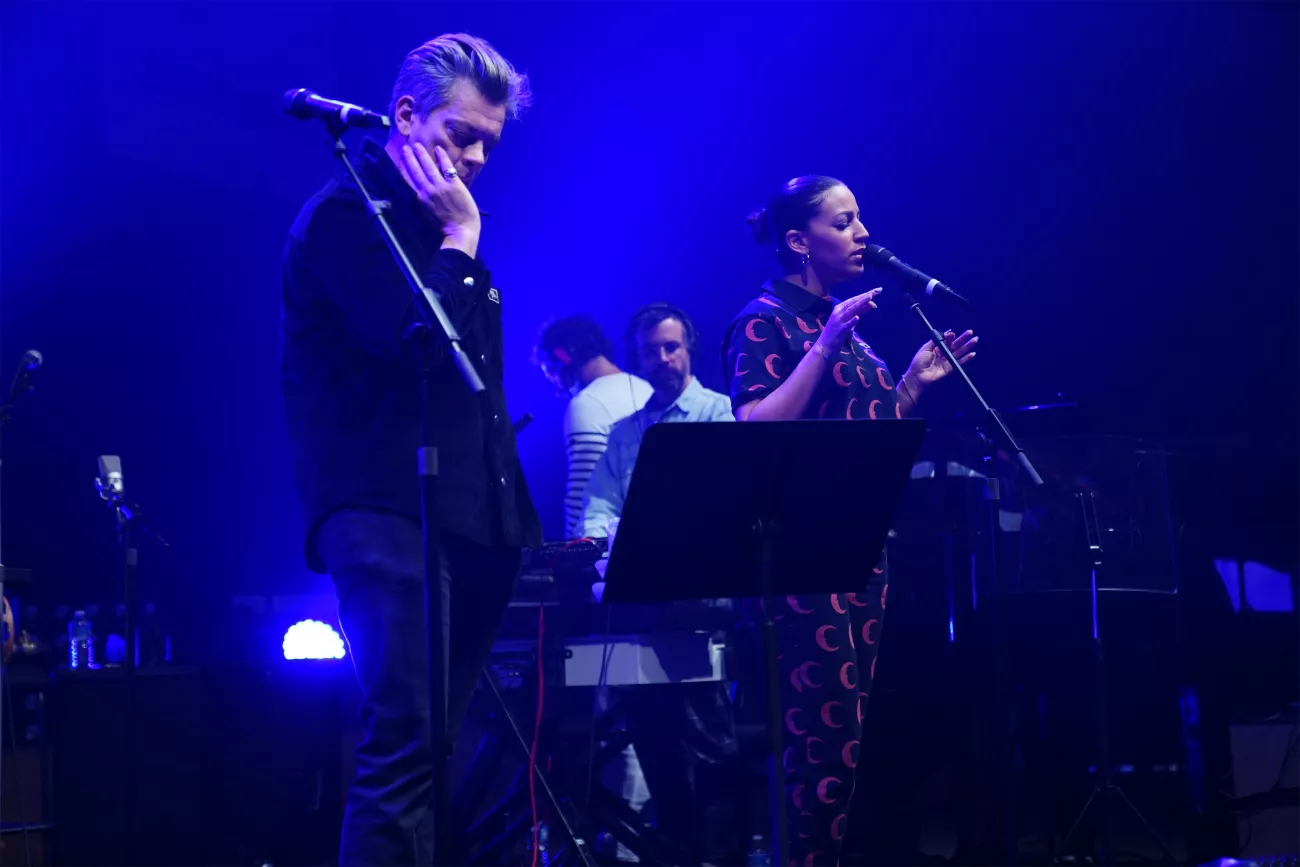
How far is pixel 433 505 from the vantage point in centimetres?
171

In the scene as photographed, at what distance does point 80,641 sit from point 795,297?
12.1ft

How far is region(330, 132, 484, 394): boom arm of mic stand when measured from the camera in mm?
1720

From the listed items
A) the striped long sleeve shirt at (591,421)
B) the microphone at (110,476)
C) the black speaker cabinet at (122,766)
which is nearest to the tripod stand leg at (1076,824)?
the striped long sleeve shirt at (591,421)

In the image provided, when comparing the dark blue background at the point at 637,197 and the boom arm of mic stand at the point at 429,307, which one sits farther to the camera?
the dark blue background at the point at 637,197

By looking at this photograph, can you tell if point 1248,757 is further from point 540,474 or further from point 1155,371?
point 540,474

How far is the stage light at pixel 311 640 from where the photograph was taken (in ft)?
14.8

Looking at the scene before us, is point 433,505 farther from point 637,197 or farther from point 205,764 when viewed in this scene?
point 637,197

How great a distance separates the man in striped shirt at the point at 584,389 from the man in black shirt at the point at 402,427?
2.48 meters

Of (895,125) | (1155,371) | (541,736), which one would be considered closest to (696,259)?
(895,125)

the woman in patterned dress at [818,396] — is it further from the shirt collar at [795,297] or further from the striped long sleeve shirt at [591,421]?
the striped long sleeve shirt at [591,421]

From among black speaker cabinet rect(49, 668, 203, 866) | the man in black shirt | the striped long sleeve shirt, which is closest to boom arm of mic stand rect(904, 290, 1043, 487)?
the man in black shirt

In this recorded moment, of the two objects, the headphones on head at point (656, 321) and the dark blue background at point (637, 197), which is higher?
the dark blue background at point (637, 197)

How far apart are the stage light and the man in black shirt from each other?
268cm

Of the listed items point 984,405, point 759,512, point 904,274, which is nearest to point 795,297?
point 904,274
